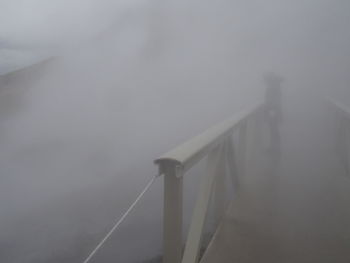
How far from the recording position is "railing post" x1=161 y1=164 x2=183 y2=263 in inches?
54.4

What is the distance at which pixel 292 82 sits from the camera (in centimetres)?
798

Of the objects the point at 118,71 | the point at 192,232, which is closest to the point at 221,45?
the point at 118,71

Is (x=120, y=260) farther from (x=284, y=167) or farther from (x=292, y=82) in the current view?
(x=292, y=82)

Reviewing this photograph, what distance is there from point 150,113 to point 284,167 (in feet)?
10.1

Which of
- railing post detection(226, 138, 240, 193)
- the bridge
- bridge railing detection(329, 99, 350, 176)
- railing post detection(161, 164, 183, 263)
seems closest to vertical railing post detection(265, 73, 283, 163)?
the bridge

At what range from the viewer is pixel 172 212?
4.60 feet

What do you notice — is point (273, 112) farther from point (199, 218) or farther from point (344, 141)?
point (199, 218)

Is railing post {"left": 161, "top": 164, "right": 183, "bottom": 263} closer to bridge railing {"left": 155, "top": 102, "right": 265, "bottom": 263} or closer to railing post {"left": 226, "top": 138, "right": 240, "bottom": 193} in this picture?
bridge railing {"left": 155, "top": 102, "right": 265, "bottom": 263}

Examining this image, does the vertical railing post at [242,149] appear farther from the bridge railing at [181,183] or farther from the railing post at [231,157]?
the bridge railing at [181,183]

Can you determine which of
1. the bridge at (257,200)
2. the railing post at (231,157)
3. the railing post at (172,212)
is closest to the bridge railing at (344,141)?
the bridge at (257,200)

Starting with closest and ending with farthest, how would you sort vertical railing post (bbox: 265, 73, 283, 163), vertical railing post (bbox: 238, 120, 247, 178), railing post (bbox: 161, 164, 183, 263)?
railing post (bbox: 161, 164, 183, 263) < vertical railing post (bbox: 238, 120, 247, 178) < vertical railing post (bbox: 265, 73, 283, 163)

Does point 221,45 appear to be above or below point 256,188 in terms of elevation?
above

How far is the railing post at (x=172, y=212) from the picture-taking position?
4.53ft

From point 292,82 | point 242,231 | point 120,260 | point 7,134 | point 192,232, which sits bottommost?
point 120,260
